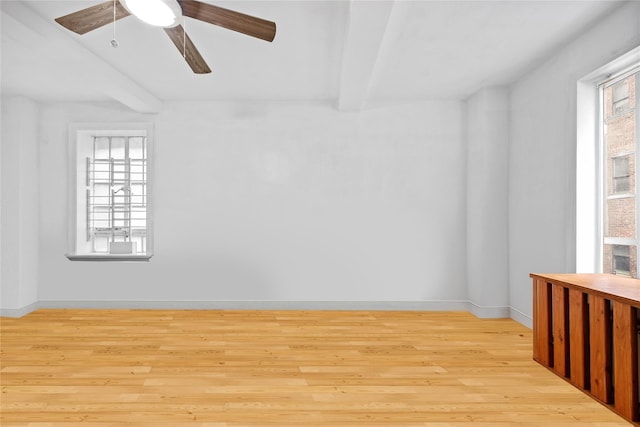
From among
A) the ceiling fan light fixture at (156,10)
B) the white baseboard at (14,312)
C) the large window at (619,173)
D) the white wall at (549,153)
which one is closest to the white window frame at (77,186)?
the white baseboard at (14,312)

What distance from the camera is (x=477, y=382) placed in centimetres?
301

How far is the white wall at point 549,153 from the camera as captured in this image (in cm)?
Answer: 332

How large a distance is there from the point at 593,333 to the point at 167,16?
2.92 meters

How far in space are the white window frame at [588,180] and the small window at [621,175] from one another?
0.14 m

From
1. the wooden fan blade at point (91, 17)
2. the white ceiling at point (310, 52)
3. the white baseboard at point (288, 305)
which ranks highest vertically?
the white ceiling at point (310, 52)

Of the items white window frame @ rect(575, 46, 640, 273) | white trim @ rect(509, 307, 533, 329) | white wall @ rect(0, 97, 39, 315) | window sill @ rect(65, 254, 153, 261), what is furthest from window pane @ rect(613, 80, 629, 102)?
white wall @ rect(0, 97, 39, 315)

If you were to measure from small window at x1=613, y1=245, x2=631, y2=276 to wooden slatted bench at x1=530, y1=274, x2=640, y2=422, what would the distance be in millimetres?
223

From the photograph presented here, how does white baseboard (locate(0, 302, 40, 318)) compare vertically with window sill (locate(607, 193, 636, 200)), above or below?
below

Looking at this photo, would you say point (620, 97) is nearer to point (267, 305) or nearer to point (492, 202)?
point (492, 202)

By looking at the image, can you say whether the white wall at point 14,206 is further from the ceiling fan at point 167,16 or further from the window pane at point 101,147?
the ceiling fan at point 167,16

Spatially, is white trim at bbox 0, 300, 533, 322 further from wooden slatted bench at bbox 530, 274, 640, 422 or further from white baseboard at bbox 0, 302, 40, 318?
wooden slatted bench at bbox 530, 274, 640, 422

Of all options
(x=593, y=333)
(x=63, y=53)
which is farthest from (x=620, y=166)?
(x=63, y=53)

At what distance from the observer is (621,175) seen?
11.1ft

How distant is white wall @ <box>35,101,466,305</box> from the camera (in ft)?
17.7
